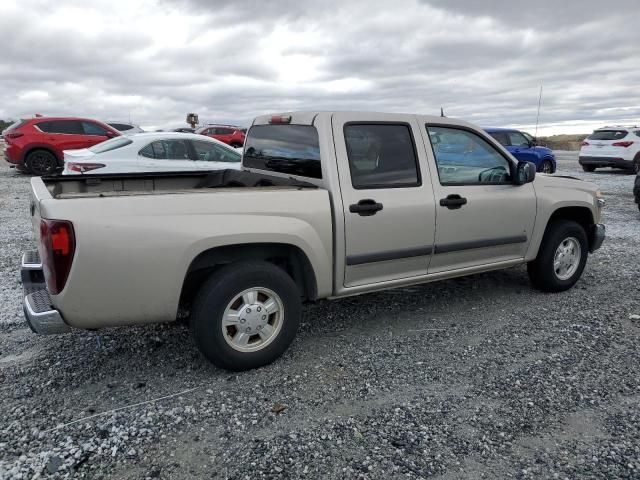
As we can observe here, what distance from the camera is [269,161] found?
457 centimetres

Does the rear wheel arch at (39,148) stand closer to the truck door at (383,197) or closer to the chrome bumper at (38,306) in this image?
the chrome bumper at (38,306)

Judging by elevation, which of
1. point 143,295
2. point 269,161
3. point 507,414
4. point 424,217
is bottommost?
point 507,414

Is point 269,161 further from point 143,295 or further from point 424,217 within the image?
point 143,295

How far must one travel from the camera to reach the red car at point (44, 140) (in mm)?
13867

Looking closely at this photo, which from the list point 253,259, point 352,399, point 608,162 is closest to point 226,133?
point 608,162

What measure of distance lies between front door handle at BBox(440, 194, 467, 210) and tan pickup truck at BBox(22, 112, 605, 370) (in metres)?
0.02

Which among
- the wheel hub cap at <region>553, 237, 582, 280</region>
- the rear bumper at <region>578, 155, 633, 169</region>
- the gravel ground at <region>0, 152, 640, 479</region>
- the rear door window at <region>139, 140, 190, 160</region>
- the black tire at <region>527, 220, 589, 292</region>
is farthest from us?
the rear bumper at <region>578, 155, 633, 169</region>

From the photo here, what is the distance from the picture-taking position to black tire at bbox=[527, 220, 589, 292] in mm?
5008

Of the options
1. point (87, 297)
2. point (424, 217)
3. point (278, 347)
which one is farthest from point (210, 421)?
point (424, 217)

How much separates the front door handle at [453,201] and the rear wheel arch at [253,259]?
1.30m

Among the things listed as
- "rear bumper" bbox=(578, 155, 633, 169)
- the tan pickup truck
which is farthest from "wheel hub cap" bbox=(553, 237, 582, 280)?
"rear bumper" bbox=(578, 155, 633, 169)

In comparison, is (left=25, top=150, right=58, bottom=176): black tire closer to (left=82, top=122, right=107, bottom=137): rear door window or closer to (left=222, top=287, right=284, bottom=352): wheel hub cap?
(left=82, top=122, right=107, bottom=137): rear door window

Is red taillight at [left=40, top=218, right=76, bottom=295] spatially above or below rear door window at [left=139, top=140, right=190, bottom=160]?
below

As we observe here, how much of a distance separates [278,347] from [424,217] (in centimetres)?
154
